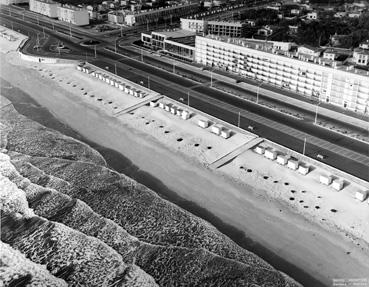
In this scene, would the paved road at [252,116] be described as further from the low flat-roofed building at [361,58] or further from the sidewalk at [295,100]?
the low flat-roofed building at [361,58]

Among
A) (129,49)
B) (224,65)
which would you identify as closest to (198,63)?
(224,65)

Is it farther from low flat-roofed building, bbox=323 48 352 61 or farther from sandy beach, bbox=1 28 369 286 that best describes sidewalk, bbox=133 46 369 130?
sandy beach, bbox=1 28 369 286

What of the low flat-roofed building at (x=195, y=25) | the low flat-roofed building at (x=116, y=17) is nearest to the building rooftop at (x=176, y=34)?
the low flat-roofed building at (x=195, y=25)

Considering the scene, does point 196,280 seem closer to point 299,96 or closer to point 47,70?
point 299,96

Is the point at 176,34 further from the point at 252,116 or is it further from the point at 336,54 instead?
the point at 252,116

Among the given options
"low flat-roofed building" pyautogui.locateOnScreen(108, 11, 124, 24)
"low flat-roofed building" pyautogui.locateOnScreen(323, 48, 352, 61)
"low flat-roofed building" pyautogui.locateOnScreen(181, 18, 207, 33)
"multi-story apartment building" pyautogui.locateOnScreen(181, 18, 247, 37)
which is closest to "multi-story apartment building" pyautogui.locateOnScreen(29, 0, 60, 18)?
"low flat-roofed building" pyautogui.locateOnScreen(108, 11, 124, 24)

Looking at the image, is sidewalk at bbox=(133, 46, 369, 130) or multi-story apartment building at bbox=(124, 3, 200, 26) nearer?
sidewalk at bbox=(133, 46, 369, 130)
